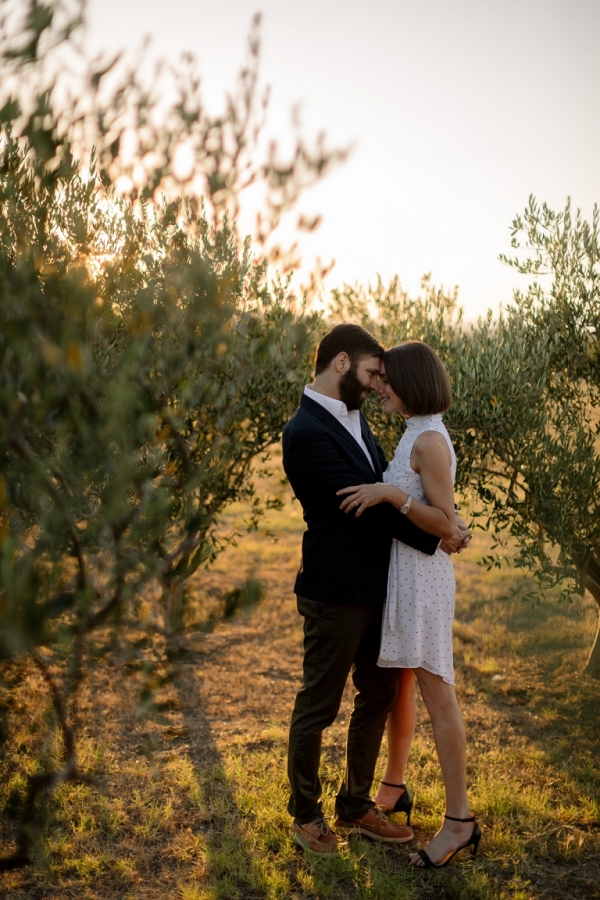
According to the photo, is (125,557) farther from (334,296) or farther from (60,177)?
(334,296)

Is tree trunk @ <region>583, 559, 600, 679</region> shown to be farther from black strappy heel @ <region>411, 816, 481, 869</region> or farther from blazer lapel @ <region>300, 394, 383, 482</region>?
blazer lapel @ <region>300, 394, 383, 482</region>

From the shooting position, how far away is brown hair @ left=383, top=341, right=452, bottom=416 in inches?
192

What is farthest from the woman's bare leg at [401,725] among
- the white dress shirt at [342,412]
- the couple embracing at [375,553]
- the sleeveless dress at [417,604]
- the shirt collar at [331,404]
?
the shirt collar at [331,404]

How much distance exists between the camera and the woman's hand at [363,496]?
15.0 ft

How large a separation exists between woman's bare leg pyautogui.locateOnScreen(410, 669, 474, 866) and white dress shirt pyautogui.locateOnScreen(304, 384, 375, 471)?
1477 millimetres

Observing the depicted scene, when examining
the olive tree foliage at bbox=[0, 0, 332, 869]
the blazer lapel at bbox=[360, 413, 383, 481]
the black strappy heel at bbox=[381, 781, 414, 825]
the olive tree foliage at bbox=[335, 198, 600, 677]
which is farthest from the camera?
the olive tree foliage at bbox=[335, 198, 600, 677]

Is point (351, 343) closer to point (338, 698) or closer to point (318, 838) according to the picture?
point (338, 698)

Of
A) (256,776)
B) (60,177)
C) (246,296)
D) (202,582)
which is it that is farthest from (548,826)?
(202,582)

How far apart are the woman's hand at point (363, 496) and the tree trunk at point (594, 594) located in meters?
5.04

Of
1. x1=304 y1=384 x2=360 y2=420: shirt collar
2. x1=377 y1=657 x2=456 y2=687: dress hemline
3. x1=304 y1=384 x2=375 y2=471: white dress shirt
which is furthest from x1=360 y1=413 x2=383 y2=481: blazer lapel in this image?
x1=377 y1=657 x2=456 y2=687: dress hemline

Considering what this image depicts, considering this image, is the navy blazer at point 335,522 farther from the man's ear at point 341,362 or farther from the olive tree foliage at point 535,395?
the olive tree foliage at point 535,395

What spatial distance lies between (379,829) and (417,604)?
174 centimetres

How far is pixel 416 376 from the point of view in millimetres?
4867

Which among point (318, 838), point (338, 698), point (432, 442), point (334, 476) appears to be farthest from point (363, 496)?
point (318, 838)
